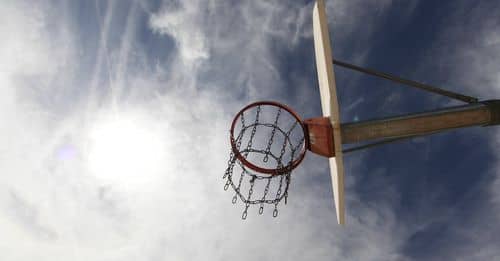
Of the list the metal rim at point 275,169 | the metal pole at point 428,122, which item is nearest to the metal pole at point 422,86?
the metal pole at point 428,122

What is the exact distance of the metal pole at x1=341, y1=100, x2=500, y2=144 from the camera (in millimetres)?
9688

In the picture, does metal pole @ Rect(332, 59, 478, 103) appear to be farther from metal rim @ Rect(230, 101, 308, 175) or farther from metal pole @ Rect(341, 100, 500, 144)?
metal rim @ Rect(230, 101, 308, 175)

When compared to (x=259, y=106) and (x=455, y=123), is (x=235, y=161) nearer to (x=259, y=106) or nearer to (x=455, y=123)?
(x=259, y=106)

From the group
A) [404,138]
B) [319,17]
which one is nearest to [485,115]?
[404,138]

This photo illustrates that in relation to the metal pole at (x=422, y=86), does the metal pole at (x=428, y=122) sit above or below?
below

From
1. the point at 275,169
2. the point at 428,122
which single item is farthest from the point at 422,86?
the point at 275,169

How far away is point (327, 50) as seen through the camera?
9.11 meters

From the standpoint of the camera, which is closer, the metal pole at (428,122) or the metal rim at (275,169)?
the metal pole at (428,122)

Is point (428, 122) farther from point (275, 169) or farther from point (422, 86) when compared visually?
point (275, 169)

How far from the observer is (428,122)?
383 inches

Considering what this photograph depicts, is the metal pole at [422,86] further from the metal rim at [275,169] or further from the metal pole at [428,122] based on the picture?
the metal rim at [275,169]

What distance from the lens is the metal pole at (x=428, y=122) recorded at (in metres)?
Answer: 9.69

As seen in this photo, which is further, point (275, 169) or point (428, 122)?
point (275, 169)

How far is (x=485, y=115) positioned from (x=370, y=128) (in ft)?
10.3
